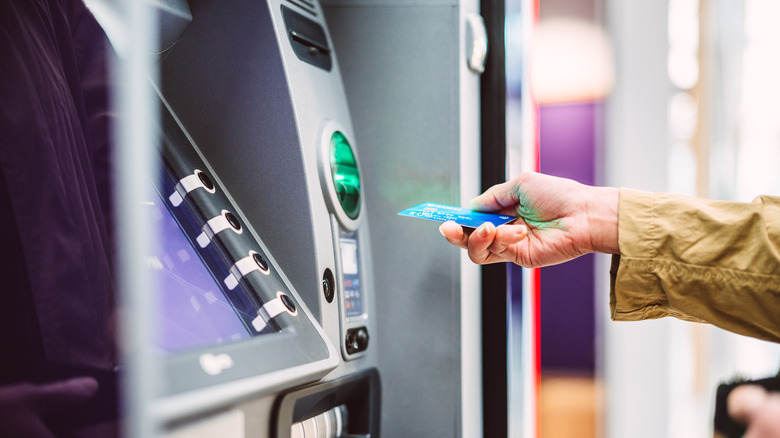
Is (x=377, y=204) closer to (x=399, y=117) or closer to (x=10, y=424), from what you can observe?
(x=399, y=117)

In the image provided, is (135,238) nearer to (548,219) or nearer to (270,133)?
(270,133)

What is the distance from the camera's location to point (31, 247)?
849mm

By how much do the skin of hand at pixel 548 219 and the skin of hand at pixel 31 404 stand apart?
74 centimetres

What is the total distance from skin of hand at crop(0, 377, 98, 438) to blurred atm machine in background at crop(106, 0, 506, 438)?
0.14 meters

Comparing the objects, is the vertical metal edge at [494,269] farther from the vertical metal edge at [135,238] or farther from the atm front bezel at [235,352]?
the vertical metal edge at [135,238]

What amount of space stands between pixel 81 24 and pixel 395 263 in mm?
786

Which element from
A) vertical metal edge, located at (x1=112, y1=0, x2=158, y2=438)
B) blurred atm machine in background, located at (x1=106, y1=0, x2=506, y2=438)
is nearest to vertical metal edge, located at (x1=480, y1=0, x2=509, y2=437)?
blurred atm machine in background, located at (x1=106, y1=0, x2=506, y2=438)

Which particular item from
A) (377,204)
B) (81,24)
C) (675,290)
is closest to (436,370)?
(377,204)

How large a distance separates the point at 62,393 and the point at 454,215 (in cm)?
71

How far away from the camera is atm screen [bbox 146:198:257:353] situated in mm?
903

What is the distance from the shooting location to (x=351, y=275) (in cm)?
138

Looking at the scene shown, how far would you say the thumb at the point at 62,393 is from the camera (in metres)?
0.78

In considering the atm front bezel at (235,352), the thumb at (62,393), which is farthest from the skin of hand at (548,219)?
the thumb at (62,393)

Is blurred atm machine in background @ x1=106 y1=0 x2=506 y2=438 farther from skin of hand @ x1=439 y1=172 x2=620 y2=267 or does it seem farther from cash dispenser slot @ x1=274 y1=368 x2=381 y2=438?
skin of hand @ x1=439 y1=172 x2=620 y2=267
